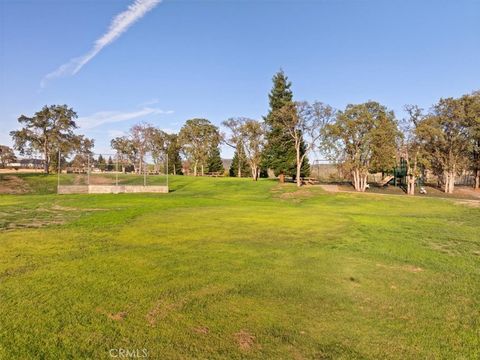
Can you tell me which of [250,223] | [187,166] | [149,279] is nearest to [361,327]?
[149,279]

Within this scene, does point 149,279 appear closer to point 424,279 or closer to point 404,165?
point 424,279

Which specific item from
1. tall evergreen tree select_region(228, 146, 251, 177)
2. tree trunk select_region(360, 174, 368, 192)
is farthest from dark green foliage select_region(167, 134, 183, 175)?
tree trunk select_region(360, 174, 368, 192)

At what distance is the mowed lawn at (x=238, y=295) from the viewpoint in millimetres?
3303

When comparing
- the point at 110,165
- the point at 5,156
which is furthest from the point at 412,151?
the point at 5,156

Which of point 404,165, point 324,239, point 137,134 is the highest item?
point 137,134

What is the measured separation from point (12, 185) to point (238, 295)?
1336 inches

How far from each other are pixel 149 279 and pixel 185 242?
110 inches

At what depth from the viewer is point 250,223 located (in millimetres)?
11102

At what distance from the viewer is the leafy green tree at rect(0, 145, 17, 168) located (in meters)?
67.1

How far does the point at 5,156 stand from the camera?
2675 inches

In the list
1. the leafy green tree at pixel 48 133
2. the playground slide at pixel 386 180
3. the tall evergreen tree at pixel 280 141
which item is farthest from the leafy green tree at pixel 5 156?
the playground slide at pixel 386 180

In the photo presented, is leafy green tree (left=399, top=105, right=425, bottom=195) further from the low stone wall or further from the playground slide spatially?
the low stone wall

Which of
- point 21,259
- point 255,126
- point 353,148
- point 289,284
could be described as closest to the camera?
point 289,284

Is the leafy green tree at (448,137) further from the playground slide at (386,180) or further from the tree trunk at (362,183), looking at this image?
the playground slide at (386,180)
